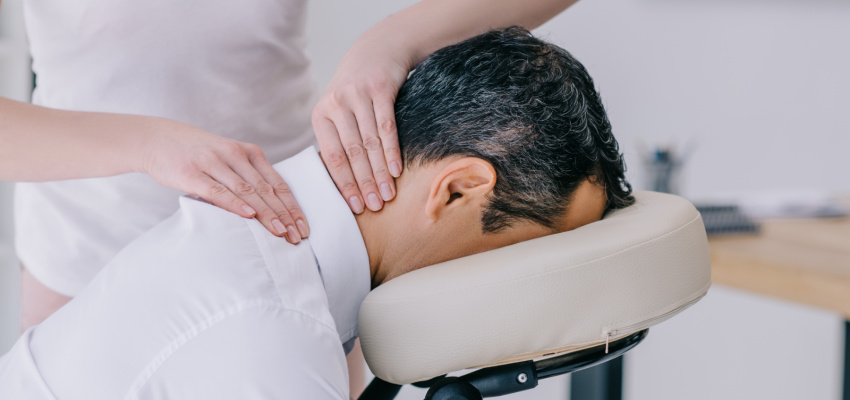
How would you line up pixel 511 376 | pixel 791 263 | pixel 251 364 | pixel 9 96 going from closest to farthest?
1. pixel 251 364
2. pixel 511 376
3. pixel 791 263
4. pixel 9 96

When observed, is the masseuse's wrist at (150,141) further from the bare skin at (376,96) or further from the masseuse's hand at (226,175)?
the bare skin at (376,96)

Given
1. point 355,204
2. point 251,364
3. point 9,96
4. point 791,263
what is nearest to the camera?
point 251,364

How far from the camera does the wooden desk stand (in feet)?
5.04

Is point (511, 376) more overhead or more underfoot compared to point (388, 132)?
more underfoot

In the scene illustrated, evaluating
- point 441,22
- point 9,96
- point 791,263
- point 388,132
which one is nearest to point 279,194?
point 388,132

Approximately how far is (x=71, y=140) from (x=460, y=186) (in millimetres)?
478

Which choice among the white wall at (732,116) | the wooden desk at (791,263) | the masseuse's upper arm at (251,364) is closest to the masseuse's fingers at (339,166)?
the masseuse's upper arm at (251,364)

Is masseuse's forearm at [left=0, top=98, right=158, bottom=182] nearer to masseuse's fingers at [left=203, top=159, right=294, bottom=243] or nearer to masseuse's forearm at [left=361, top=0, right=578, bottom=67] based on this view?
masseuse's fingers at [left=203, top=159, right=294, bottom=243]

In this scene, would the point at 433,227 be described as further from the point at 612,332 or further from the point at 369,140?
the point at 612,332

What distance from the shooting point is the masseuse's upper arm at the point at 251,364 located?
630 mm

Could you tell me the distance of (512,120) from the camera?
0.85 metres

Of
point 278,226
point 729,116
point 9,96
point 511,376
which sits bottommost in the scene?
point 729,116

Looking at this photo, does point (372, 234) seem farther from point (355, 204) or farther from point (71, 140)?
point (71, 140)

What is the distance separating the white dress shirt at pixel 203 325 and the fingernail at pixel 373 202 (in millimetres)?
50
